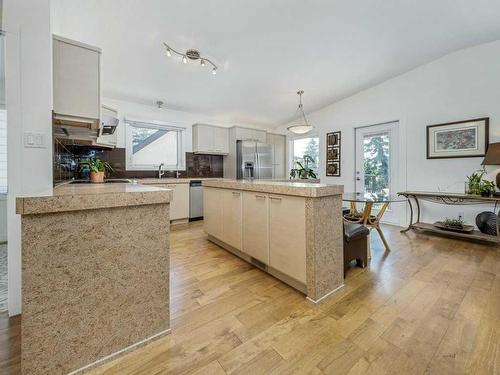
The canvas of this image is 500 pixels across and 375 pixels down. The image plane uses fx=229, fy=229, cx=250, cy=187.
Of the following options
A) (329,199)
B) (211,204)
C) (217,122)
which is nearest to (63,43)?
(211,204)

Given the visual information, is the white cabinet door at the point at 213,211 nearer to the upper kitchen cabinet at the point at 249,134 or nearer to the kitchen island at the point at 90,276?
the kitchen island at the point at 90,276

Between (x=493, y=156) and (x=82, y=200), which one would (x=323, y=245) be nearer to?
(x=82, y=200)

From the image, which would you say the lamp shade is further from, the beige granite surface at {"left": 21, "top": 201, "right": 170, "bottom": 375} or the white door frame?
the beige granite surface at {"left": 21, "top": 201, "right": 170, "bottom": 375}

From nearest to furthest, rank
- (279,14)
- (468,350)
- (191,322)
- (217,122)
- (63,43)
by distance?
1. (468,350)
2. (191,322)
3. (63,43)
4. (279,14)
5. (217,122)

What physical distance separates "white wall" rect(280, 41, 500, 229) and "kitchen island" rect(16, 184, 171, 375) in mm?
4350

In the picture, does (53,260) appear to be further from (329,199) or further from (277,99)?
(277,99)

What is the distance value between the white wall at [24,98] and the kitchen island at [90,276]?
678mm

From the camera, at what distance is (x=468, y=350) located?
1278 millimetres

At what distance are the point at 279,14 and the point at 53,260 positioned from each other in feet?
9.86

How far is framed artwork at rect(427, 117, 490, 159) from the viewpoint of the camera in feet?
11.1

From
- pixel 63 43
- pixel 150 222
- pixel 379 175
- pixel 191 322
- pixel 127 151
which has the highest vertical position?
pixel 63 43

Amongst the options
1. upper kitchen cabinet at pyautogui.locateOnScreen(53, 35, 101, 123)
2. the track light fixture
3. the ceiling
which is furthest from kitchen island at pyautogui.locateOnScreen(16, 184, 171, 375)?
the track light fixture

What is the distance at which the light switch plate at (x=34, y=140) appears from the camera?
1538mm

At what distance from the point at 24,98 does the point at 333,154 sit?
4.95m
